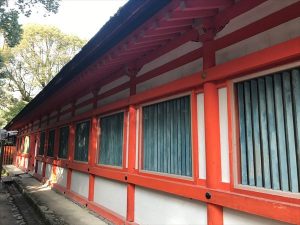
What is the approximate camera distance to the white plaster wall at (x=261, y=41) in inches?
109

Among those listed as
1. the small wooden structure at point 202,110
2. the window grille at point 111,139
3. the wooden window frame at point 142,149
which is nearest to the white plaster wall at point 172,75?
the small wooden structure at point 202,110

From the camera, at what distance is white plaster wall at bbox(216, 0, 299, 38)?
2903 millimetres

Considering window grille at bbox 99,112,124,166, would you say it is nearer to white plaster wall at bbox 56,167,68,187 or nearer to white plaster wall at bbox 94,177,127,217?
white plaster wall at bbox 94,177,127,217

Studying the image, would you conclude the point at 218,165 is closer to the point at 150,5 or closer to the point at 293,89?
the point at 293,89

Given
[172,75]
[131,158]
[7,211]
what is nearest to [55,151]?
[7,211]

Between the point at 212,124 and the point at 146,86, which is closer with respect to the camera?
the point at 212,124

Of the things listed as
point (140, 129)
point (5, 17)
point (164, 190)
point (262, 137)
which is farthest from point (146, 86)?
point (5, 17)

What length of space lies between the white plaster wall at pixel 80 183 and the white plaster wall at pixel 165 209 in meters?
2.86

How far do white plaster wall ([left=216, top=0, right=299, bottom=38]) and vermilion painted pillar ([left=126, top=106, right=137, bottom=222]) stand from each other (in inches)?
94.4

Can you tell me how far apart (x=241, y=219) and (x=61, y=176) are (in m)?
8.25

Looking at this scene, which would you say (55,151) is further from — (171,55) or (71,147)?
(171,55)

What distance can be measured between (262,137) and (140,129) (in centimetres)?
264

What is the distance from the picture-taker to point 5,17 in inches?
357

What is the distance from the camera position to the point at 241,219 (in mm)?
3102
